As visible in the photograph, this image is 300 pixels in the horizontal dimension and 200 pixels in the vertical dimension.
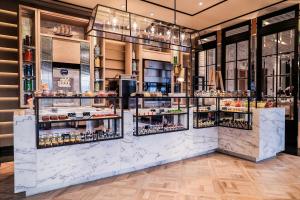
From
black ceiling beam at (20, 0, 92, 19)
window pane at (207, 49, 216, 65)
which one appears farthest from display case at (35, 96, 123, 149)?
window pane at (207, 49, 216, 65)

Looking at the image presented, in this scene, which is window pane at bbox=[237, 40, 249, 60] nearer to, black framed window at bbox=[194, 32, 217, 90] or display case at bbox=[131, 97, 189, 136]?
black framed window at bbox=[194, 32, 217, 90]

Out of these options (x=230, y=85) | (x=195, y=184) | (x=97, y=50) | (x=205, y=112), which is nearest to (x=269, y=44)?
(x=230, y=85)

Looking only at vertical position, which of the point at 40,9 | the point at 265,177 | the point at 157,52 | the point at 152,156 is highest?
the point at 40,9

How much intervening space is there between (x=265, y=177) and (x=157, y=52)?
4.75 m

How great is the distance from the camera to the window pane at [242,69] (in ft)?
20.6

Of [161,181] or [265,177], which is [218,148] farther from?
[161,181]

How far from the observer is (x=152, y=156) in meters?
3.98

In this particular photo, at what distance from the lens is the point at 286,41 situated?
5.34 m

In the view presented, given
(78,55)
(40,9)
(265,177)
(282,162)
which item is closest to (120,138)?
(265,177)

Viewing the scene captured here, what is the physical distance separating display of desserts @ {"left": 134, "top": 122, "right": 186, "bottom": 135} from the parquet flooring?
68 cm

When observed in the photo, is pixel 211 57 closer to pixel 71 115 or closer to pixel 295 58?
pixel 295 58

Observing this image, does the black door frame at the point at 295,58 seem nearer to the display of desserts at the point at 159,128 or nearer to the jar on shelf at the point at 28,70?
the display of desserts at the point at 159,128

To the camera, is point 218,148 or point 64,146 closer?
point 64,146

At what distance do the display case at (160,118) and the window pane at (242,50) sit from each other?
2920mm
